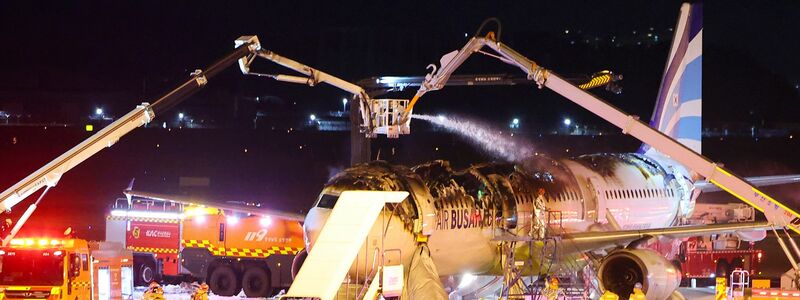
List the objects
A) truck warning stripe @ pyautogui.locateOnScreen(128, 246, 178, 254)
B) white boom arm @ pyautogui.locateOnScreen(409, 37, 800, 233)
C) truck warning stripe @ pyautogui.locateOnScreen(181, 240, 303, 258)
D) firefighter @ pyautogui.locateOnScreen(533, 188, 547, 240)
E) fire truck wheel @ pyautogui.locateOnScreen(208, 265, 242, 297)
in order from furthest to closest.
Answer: truck warning stripe @ pyautogui.locateOnScreen(128, 246, 178, 254) → fire truck wheel @ pyautogui.locateOnScreen(208, 265, 242, 297) → truck warning stripe @ pyautogui.locateOnScreen(181, 240, 303, 258) → firefighter @ pyautogui.locateOnScreen(533, 188, 547, 240) → white boom arm @ pyautogui.locateOnScreen(409, 37, 800, 233)

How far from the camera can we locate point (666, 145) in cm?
2011

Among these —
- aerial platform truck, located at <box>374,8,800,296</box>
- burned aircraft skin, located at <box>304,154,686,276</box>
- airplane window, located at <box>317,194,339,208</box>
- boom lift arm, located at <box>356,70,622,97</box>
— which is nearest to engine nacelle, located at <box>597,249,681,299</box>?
burned aircraft skin, located at <box>304,154,686,276</box>

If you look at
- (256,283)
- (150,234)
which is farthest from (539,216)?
(150,234)

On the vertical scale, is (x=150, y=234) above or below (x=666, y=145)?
below

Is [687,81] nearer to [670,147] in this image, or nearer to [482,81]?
[482,81]

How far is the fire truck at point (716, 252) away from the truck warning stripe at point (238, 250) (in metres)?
12.2

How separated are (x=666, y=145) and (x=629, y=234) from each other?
164 inches

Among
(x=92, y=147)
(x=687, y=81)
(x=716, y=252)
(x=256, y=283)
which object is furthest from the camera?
(x=716, y=252)

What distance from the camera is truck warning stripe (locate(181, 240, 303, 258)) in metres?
28.8

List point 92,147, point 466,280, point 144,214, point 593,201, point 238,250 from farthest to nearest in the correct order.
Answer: point 144,214 → point 238,250 → point 593,201 → point 466,280 → point 92,147

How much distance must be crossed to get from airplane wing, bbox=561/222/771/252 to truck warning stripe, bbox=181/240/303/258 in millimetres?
8169

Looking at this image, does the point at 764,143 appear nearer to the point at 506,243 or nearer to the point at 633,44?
the point at 506,243

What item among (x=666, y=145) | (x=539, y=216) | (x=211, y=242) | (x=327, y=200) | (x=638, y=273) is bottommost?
(x=638, y=273)

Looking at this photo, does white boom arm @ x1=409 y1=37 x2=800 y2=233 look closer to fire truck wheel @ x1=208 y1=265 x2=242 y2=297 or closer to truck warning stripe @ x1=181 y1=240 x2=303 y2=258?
truck warning stripe @ x1=181 y1=240 x2=303 y2=258
